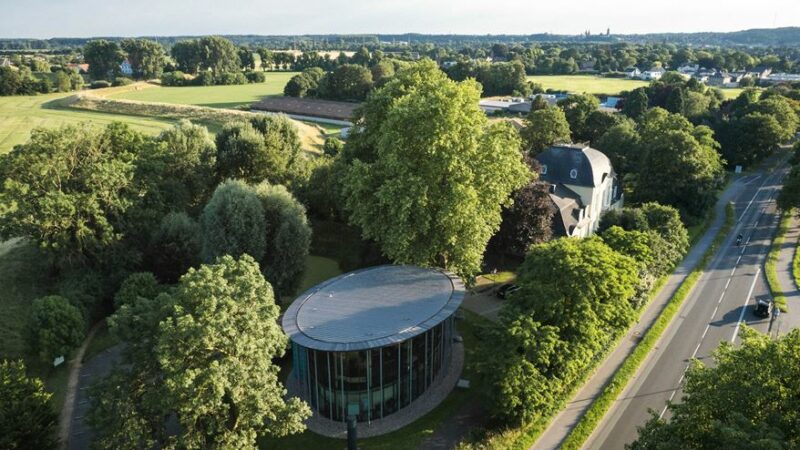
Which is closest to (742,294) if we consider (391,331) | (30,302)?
(391,331)

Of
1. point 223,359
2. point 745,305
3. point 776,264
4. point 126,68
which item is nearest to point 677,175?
point 776,264

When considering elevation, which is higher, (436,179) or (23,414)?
(436,179)

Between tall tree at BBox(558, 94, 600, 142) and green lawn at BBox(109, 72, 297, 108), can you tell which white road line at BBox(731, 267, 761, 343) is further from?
green lawn at BBox(109, 72, 297, 108)

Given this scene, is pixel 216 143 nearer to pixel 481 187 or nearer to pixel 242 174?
pixel 242 174

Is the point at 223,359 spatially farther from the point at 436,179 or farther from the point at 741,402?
the point at 741,402

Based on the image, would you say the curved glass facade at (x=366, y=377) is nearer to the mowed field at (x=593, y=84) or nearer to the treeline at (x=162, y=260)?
the treeline at (x=162, y=260)

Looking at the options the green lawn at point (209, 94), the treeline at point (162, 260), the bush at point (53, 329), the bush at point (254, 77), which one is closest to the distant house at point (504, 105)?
the green lawn at point (209, 94)

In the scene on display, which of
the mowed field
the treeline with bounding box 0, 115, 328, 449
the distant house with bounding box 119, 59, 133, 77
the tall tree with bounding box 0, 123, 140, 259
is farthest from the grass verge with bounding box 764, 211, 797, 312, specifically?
the distant house with bounding box 119, 59, 133, 77
